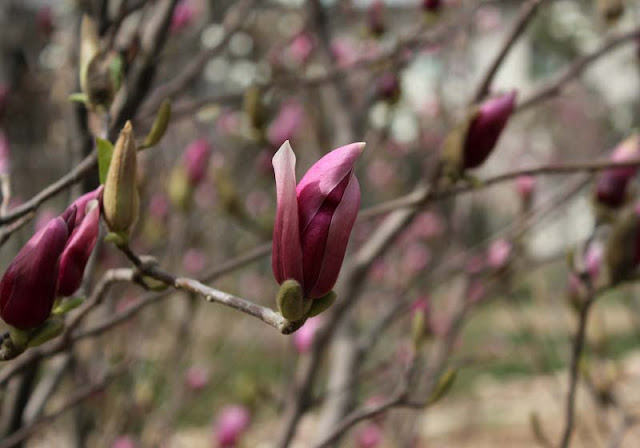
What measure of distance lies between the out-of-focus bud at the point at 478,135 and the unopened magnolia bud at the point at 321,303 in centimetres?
39

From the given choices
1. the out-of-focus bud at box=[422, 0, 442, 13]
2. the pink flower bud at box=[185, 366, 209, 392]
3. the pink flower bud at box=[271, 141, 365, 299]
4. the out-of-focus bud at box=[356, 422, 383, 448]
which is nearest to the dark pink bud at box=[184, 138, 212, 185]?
the out-of-focus bud at box=[422, 0, 442, 13]

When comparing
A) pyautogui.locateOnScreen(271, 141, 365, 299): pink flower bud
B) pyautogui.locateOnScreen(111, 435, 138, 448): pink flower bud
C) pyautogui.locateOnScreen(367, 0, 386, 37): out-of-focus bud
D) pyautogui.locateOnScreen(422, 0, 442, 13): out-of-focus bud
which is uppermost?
pyautogui.locateOnScreen(271, 141, 365, 299): pink flower bud

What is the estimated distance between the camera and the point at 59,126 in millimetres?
2496

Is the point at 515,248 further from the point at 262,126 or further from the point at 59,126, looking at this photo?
the point at 59,126

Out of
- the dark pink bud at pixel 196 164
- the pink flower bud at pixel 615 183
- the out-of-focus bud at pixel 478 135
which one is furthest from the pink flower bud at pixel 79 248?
the dark pink bud at pixel 196 164

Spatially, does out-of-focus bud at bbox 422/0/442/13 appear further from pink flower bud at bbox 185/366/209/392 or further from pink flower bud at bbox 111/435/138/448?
pink flower bud at bbox 185/366/209/392

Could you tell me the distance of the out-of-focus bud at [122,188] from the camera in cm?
56

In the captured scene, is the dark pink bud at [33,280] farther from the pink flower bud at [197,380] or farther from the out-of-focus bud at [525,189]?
the pink flower bud at [197,380]

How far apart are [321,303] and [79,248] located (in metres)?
0.19

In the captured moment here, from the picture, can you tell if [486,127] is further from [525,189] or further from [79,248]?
[525,189]

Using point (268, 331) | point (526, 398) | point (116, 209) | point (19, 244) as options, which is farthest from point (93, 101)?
point (268, 331)

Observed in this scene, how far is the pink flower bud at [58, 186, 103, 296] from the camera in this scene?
0.56m

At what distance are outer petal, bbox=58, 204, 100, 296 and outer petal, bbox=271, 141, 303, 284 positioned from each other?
15cm

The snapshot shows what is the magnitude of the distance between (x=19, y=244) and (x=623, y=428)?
1.45 meters
